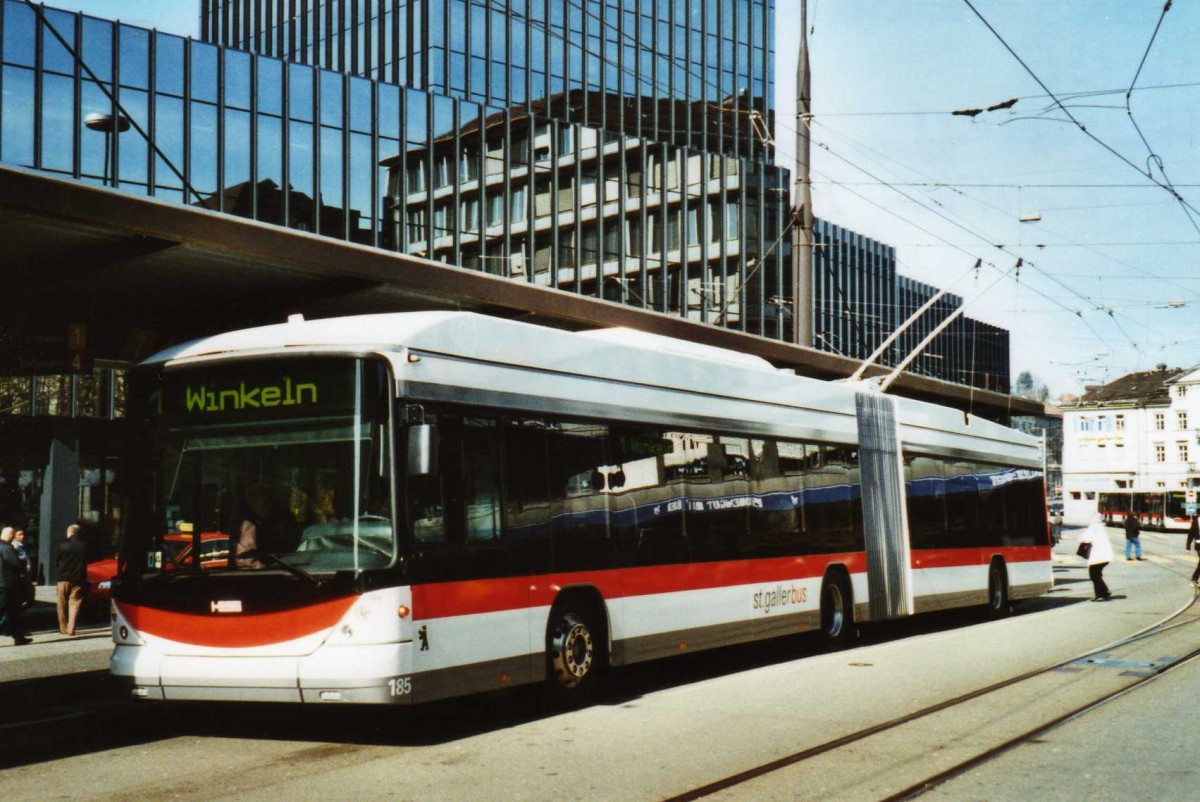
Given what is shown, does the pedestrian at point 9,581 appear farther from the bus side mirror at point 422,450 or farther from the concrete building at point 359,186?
the bus side mirror at point 422,450

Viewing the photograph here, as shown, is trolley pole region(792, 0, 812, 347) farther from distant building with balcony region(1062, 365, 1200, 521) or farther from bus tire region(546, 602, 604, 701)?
distant building with balcony region(1062, 365, 1200, 521)

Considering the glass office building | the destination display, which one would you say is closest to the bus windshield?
the destination display

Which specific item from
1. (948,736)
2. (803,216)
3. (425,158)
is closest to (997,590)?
(803,216)

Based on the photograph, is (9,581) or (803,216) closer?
(9,581)

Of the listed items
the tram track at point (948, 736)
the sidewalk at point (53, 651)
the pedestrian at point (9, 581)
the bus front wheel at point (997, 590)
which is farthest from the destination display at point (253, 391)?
the bus front wheel at point (997, 590)

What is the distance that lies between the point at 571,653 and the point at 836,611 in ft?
18.1

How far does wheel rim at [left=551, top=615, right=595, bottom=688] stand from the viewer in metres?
9.99

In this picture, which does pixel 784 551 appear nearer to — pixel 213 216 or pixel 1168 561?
pixel 213 216

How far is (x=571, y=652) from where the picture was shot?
10.1 metres

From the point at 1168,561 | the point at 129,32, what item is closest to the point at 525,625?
the point at 129,32

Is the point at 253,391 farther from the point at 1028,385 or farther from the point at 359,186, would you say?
the point at 1028,385

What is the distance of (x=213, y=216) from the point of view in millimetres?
13664

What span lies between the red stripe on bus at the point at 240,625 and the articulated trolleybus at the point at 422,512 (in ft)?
0.04

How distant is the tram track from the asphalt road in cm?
6
